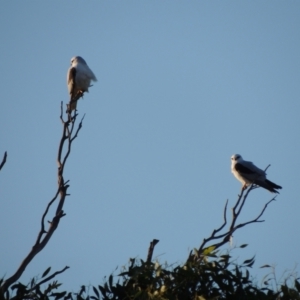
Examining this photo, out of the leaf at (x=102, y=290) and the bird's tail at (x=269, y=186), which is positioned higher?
the bird's tail at (x=269, y=186)

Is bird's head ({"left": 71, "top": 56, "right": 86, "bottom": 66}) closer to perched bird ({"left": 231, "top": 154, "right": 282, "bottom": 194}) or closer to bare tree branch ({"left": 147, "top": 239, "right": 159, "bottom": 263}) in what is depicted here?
perched bird ({"left": 231, "top": 154, "right": 282, "bottom": 194})

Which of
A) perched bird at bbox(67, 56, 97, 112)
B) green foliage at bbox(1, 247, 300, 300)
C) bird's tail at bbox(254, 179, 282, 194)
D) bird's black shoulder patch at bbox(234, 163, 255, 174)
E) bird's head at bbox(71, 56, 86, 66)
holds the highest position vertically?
bird's head at bbox(71, 56, 86, 66)

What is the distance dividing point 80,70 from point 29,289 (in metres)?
6.35

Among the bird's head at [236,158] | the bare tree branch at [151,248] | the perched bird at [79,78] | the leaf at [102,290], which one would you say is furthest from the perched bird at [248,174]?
the leaf at [102,290]

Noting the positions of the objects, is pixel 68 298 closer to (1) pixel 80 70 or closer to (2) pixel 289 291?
(2) pixel 289 291

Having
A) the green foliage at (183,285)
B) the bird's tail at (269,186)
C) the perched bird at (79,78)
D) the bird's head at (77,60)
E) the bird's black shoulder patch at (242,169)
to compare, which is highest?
the bird's head at (77,60)

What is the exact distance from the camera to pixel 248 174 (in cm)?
1256

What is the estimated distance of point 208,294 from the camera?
15.7 feet

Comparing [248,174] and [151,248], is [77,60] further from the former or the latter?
[151,248]

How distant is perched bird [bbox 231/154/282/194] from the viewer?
11.7 meters

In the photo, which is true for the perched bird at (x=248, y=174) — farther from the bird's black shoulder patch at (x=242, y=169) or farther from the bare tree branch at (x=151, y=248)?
the bare tree branch at (x=151, y=248)

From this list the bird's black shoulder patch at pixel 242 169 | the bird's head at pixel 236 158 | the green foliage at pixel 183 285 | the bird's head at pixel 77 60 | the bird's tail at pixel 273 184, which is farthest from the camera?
the bird's head at pixel 236 158

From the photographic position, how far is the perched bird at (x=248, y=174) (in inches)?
460

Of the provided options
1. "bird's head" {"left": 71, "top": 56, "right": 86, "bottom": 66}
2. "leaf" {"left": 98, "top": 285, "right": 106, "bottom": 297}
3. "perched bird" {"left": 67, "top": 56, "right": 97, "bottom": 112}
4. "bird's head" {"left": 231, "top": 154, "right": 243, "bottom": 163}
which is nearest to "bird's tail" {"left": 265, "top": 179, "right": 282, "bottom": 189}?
"bird's head" {"left": 231, "top": 154, "right": 243, "bottom": 163}
